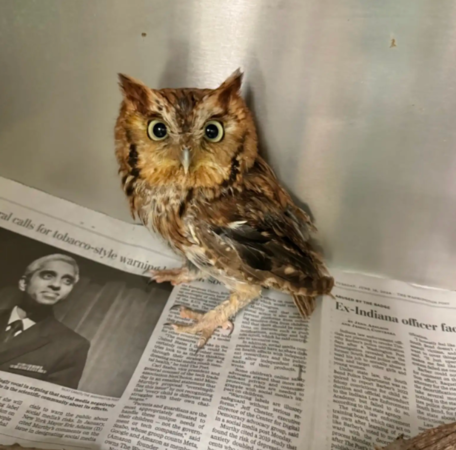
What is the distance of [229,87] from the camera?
60 centimetres

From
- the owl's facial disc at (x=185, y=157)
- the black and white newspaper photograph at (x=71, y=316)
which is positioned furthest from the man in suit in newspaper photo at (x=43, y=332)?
the owl's facial disc at (x=185, y=157)

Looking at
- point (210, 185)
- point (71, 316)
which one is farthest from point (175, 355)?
point (210, 185)

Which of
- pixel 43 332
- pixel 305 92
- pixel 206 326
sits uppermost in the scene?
pixel 305 92

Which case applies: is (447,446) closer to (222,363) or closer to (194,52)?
(222,363)

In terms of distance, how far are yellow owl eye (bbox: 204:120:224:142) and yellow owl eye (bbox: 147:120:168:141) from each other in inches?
2.2

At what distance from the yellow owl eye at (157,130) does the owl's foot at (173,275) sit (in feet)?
1.05

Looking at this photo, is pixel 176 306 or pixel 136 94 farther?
pixel 176 306

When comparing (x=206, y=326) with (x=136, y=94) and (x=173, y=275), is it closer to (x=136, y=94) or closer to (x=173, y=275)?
(x=173, y=275)

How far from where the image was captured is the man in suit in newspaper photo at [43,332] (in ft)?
2.16

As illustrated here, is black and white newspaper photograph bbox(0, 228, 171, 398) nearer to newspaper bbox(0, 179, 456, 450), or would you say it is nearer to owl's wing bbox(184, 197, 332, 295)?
newspaper bbox(0, 179, 456, 450)

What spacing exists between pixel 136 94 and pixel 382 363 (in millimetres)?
575

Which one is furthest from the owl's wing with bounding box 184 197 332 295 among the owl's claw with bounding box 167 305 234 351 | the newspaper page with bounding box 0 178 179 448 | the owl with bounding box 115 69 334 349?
the newspaper page with bounding box 0 178 179 448

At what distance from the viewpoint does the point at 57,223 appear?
858mm

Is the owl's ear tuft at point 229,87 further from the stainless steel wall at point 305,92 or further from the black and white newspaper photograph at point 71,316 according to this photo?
the black and white newspaper photograph at point 71,316
